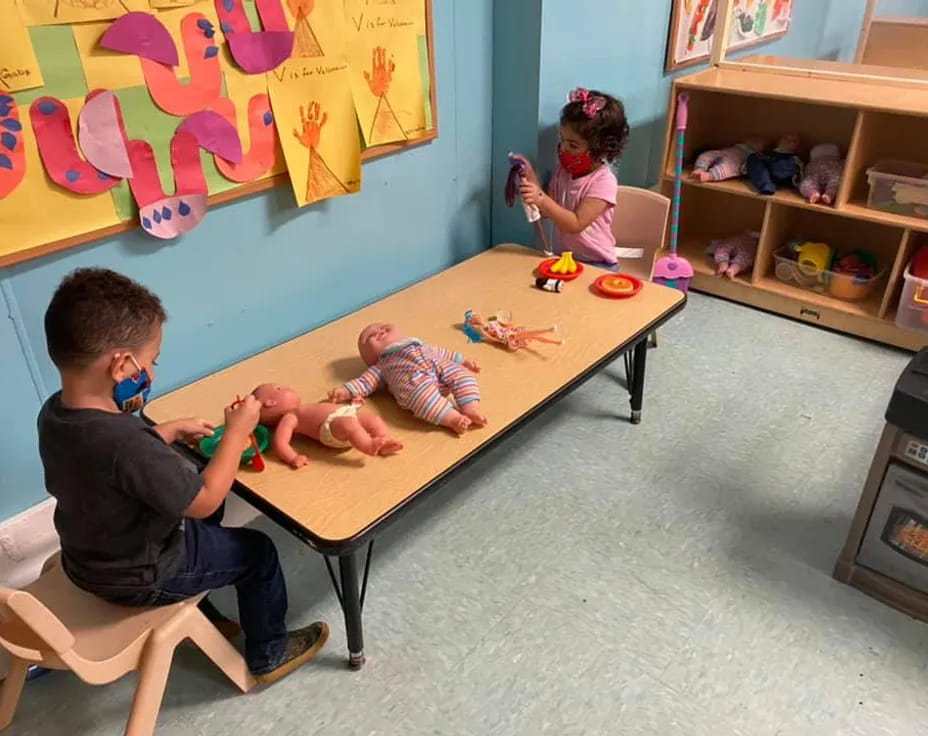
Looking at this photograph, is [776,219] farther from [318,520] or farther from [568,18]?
[318,520]

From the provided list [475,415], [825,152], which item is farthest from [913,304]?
[475,415]

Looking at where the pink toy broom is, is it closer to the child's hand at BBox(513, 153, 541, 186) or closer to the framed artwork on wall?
the framed artwork on wall

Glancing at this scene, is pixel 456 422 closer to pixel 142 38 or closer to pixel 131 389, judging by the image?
pixel 131 389

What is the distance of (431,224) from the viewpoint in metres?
2.20

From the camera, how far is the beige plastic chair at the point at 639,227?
7.77 feet

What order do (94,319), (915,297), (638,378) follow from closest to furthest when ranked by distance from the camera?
(94,319) → (638,378) → (915,297)

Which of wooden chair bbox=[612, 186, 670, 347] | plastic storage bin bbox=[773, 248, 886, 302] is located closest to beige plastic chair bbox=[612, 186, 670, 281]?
wooden chair bbox=[612, 186, 670, 347]

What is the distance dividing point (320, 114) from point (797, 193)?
174cm

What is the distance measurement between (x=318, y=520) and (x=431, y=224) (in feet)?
3.77

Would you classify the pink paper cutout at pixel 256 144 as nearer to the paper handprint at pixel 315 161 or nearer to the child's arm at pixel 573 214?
the paper handprint at pixel 315 161

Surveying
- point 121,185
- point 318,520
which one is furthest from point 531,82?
point 318,520

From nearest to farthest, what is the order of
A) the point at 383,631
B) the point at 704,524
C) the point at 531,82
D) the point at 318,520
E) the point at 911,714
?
the point at 318,520, the point at 911,714, the point at 383,631, the point at 704,524, the point at 531,82

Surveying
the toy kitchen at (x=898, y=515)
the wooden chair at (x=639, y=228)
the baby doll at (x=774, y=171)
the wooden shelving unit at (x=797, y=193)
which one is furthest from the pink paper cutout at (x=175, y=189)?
the baby doll at (x=774, y=171)

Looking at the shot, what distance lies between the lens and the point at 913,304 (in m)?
2.44
